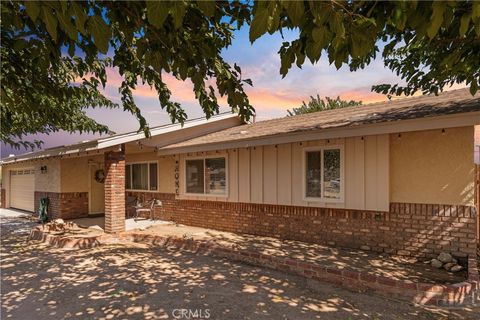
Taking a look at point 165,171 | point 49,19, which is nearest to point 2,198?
point 165,171

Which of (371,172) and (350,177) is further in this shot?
(350,177)

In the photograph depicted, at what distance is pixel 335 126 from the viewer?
809cm

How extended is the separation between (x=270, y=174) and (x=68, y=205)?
1004cm

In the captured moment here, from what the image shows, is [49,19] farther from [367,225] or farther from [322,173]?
[367,225]

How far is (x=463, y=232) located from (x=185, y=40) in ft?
22.8

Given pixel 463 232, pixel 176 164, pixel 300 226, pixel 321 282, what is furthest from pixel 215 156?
pixel 463 232

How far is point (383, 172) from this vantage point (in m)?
7.73

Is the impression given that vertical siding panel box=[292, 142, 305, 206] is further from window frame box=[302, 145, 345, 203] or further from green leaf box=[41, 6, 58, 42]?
green leaf box=[41, 6, 58, 42]

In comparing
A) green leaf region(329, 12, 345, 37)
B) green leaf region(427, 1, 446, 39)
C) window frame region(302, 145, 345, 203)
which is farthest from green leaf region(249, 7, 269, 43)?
window frame region(302, 145, 345, 203)

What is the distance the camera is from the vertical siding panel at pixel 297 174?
9.19 metres

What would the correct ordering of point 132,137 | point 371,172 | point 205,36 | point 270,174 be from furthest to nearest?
point 132,137, point 270,174, point 371,172, point 205,36

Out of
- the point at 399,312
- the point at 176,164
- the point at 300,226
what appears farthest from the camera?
the point at 176,164

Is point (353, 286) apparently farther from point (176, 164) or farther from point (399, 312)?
point (176, 164)

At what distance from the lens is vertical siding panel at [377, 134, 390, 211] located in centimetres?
766
